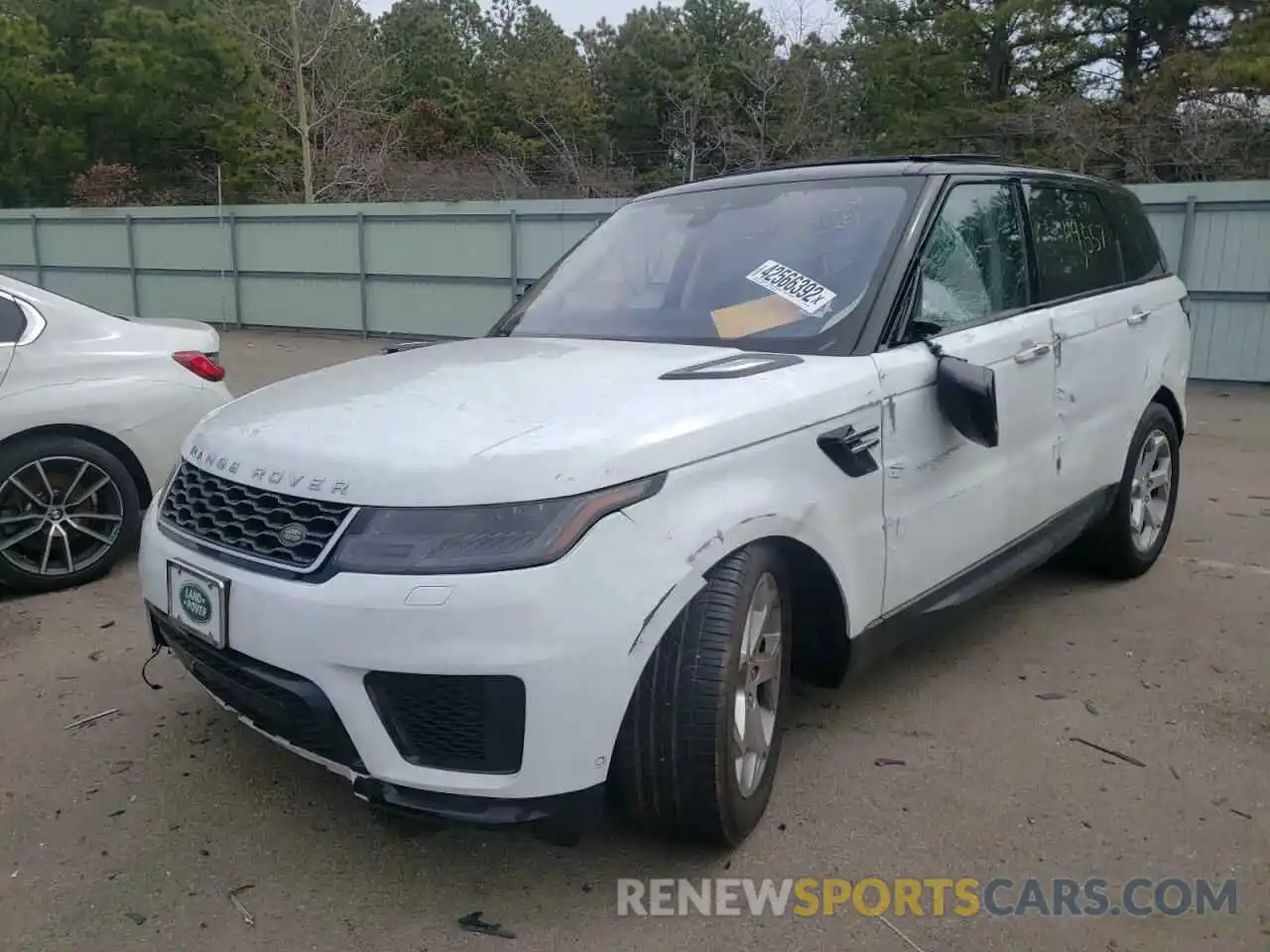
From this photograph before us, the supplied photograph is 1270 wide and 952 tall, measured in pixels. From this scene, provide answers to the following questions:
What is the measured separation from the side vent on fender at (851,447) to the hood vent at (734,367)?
0.23 m

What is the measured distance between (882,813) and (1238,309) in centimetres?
1025

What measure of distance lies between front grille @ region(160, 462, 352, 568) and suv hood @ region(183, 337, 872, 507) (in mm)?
35

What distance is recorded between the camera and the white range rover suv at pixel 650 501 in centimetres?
232

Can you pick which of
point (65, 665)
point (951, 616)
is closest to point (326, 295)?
point (65, 665)

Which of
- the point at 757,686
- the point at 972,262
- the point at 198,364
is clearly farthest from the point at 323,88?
the point at 757,686

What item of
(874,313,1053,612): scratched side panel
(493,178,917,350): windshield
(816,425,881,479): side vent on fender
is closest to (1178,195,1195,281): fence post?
(874,313,1053,612): scratched side panel

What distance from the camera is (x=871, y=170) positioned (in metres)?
3.68

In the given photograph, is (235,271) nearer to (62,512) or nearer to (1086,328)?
(62,512)

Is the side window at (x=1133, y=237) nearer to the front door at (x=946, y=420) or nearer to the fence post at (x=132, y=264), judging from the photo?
the front door at (x=946, y=420)

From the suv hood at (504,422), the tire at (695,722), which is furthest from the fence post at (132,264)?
the tire at (695,722)

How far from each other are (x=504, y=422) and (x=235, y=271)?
1749 cm

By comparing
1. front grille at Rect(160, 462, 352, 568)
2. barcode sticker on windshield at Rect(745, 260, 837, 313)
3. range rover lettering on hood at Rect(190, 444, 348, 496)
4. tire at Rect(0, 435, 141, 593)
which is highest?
barcode sticker on windshield at Rect(745, 260, 837, 313)

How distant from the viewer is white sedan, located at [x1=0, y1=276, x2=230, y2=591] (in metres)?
4.79

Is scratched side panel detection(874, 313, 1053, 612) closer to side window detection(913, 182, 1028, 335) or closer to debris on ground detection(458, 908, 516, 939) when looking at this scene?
side window detection(913, 182, 1028, 335)
